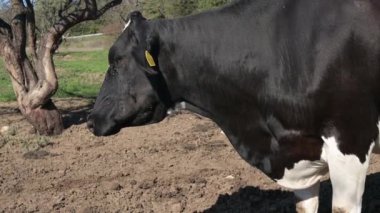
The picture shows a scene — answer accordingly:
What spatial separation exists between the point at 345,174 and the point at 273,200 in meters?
2.16

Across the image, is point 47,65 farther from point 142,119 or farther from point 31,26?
point 142,119

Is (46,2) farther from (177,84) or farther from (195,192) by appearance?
(177,84)

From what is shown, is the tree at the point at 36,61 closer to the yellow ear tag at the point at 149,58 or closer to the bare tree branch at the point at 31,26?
the bare tree branch at the point at 31,26

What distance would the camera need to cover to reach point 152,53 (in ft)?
11.1

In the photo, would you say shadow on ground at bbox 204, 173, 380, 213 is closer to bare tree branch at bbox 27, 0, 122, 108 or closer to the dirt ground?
the dirt ground

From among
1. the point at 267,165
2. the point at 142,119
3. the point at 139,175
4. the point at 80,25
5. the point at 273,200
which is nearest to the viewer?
the point at 267,165

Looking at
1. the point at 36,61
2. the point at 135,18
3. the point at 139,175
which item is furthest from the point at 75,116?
the point at 135,18

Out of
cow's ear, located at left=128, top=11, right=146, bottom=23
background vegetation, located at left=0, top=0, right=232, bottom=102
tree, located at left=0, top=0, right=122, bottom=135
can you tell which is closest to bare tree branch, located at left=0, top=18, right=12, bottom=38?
tree, located at left=0, top=0, right=122, bottom=135

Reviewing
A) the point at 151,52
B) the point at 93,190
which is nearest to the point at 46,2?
the point at 93,190

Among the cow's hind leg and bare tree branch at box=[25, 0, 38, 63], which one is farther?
bare tree branch at box=[25, 0, 38, 63]

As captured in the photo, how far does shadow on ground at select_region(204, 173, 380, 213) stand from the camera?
4.98 metres

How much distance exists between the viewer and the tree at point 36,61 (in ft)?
28.2

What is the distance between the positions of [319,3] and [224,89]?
74 centimetres

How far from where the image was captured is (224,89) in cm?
352
